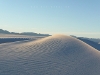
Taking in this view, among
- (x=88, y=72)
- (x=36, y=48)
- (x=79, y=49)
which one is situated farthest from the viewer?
(x=79, y=49)

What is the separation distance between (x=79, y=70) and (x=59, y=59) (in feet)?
7.34

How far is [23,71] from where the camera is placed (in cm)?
1145

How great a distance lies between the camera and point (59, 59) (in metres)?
14.9

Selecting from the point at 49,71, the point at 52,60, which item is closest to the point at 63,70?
the point at 49,71

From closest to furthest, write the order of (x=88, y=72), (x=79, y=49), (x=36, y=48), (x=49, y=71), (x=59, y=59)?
(x=49, y=71)
(x=88, y=72)
(x=59, y=59)
(x=36, y=48)
(x=79, y=49)

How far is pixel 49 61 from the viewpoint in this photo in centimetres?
1397

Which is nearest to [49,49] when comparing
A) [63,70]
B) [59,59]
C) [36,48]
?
[36,48]

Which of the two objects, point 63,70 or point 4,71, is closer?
point 4,71

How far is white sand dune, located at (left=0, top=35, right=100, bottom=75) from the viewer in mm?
11831

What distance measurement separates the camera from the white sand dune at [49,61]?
11.8 m

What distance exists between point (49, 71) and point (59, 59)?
9.72 feet

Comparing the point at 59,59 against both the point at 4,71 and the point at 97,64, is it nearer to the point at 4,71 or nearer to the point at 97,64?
the point at 97,64

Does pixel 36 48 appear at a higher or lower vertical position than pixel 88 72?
higher

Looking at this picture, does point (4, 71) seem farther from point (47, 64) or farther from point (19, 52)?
point (19, 52)
